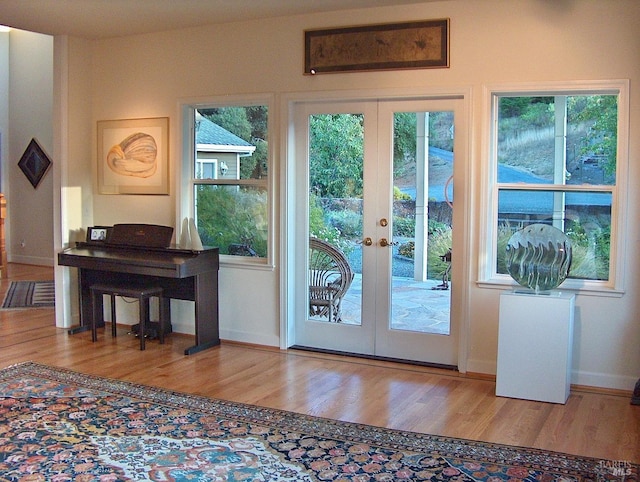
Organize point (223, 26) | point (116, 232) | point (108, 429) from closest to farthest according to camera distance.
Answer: point (108, 429) < point (223, 26) < point (116, 232)

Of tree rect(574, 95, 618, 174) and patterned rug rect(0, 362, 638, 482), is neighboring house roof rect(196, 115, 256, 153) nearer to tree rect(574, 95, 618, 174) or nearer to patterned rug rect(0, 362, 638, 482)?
patterned rug rect(0, 362, 638, 482)

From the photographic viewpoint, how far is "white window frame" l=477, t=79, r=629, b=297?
434 centimetres

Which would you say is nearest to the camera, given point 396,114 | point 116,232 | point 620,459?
point 620,459

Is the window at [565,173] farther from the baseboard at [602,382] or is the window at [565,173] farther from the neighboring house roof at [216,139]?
the neighboring house roof at [216,139]

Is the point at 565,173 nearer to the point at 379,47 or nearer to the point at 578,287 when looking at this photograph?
the point at 578,287

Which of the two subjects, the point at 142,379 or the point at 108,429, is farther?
the point at 142,379

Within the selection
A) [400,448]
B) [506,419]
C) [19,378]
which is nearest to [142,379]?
[19,378]

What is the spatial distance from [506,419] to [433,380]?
0.79m

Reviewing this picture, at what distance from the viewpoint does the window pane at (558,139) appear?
448 cm

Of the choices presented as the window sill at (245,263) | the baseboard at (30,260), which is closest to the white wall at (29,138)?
the baseboard at (30,260)

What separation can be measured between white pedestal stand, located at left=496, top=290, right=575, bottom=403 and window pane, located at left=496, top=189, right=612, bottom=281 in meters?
0.36

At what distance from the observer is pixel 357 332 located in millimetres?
5270

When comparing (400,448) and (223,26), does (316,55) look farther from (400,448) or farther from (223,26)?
(400,448)

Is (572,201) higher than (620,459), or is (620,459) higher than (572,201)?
(572,201)
